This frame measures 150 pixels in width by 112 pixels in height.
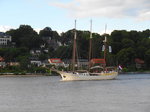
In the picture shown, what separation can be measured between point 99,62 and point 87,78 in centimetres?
4610

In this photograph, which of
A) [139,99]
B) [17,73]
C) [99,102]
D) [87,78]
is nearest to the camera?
[99,102]

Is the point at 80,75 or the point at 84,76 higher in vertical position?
the point at 80,75

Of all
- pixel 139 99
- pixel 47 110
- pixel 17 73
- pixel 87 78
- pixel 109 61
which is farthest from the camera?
pixel 109 61

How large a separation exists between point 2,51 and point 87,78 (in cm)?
8789

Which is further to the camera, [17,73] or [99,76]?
[17,73]

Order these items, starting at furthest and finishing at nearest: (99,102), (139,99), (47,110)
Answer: (139,99)
(99,102)
(47,110)

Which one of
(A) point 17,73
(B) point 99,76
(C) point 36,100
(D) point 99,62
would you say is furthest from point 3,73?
(C) point 36,100

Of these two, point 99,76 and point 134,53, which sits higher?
Result: point 134,53

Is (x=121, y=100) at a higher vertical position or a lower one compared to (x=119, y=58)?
lower

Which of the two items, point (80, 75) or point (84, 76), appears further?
point (84, 76)

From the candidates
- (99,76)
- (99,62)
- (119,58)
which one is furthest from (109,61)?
(99,76)

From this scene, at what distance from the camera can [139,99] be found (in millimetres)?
60625

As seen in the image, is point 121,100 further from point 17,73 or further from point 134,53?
point 134,53

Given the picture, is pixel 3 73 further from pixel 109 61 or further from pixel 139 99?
pixel 139 99
